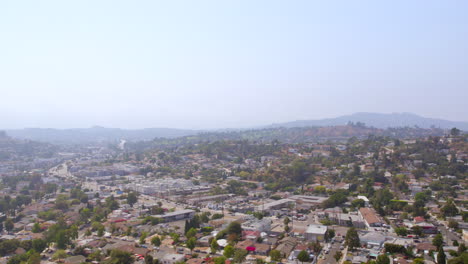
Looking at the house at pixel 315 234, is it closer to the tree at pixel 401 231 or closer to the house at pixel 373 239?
the house at pixel 373 239

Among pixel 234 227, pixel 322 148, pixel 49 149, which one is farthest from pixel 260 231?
pixel 49 149

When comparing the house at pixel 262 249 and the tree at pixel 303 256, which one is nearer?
the tree at pixel 303 256

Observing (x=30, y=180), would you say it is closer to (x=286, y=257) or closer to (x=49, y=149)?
(x=286, y=257)

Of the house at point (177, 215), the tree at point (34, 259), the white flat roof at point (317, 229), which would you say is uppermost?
the tree at point (34, 259)

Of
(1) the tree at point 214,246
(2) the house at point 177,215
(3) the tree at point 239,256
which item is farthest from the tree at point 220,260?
(2) the house at point 177,215

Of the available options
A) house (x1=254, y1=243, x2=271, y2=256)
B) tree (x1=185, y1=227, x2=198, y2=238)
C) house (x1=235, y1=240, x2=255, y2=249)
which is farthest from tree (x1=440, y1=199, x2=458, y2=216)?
tree (x1=185, y1=227, x2=198, y2=238)

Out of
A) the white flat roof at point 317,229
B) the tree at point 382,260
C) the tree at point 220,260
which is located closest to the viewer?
the tree at point 382,260

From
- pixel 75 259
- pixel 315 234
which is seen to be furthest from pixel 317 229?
pixel 75 259
